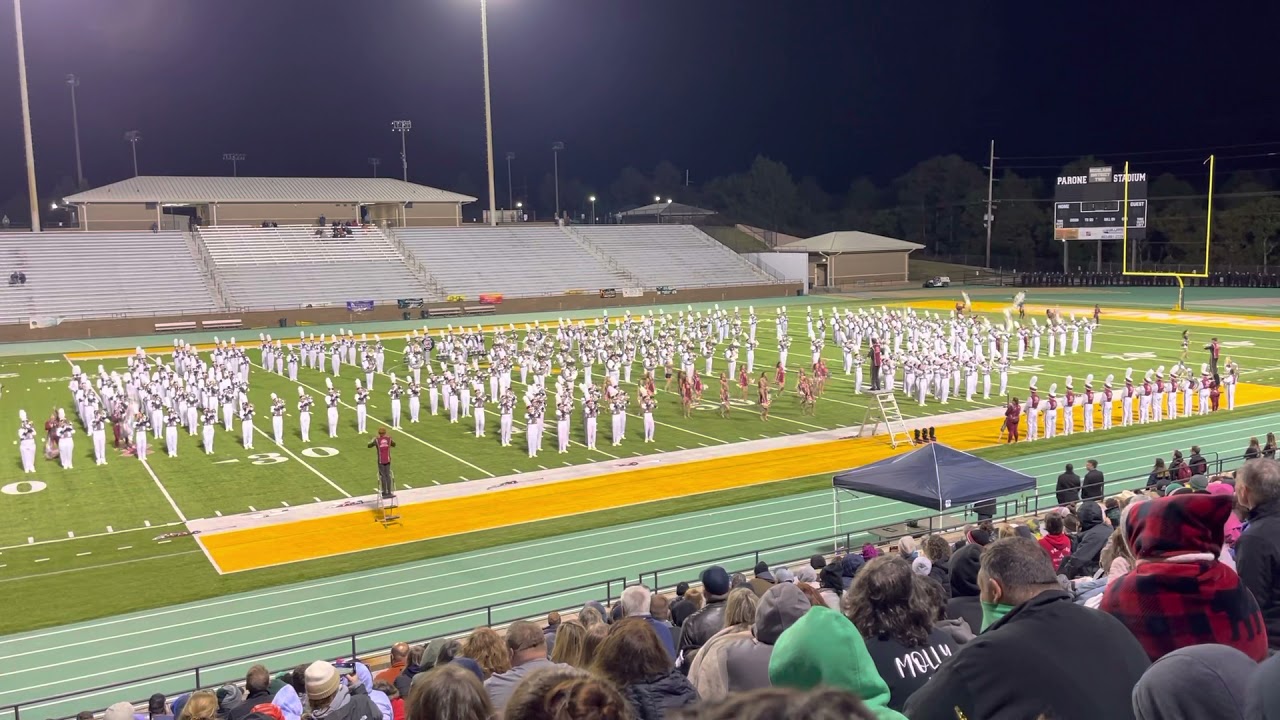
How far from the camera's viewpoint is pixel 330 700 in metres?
4.75

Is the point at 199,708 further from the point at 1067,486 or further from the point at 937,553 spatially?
the point at 1067,486

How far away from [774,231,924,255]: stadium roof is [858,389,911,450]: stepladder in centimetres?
4457

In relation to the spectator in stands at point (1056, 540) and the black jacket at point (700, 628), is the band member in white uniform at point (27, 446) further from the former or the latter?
the spectator in stands at point (1056, 540)

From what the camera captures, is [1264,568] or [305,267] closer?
[1264,568]

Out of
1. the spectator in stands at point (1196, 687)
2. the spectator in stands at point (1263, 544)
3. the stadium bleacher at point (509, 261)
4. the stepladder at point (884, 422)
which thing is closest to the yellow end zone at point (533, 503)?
the stepladder at point (884, 422)

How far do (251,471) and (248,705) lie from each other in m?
14.0

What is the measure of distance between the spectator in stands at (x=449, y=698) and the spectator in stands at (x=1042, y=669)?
1.10 metres

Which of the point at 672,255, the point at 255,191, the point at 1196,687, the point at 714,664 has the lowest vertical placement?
the point at 714,664

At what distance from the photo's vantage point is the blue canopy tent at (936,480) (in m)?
11.6

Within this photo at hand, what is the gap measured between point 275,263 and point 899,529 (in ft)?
152

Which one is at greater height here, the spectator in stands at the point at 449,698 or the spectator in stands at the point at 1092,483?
the spectator in stands at the point at 449,698

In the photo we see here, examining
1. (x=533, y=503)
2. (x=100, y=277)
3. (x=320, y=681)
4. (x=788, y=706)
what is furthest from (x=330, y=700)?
(x=100, y=277)

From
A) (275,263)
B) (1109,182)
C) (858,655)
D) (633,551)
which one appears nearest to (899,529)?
(633,551)

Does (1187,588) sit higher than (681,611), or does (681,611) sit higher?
(1187,588)
